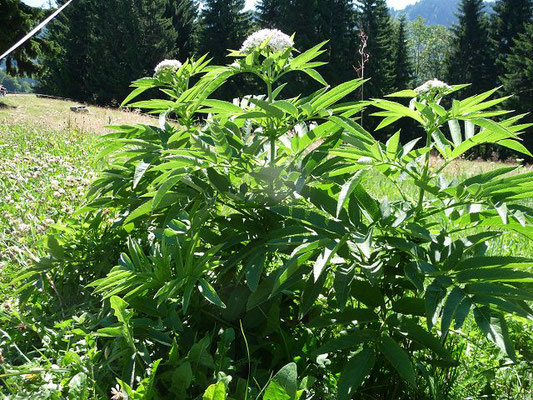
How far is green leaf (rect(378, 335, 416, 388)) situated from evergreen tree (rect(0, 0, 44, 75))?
78.8ft

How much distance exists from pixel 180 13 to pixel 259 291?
49.1m

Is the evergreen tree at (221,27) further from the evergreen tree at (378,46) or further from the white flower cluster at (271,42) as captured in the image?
the white flower cluster at (271,42)

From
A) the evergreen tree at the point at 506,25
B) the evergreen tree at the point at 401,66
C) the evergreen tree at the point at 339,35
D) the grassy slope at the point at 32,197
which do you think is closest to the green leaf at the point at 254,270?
the grassy slope at the point at 32,197

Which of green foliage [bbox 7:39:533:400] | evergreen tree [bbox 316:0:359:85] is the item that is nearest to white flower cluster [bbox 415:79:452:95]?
green foliage [bbox 7:39:533:400]

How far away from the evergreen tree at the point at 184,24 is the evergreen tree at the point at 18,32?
21.5 m

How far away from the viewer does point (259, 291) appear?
139 cm

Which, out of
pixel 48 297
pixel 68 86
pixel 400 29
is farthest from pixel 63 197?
pixel 400 29

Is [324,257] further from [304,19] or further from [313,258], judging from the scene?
[304,19]

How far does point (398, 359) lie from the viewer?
1232mm

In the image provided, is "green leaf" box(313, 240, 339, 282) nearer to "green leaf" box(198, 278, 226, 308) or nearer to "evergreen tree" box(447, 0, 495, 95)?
"green leaf" box(198, 278, 226, 308)

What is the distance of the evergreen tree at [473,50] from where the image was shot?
51.0 meters

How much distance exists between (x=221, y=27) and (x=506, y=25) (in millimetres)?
28389

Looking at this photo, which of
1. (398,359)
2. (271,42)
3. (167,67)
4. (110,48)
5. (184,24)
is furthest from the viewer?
(184,24)

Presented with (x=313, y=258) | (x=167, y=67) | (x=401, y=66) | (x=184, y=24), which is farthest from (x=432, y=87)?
(x=401, y=66)
